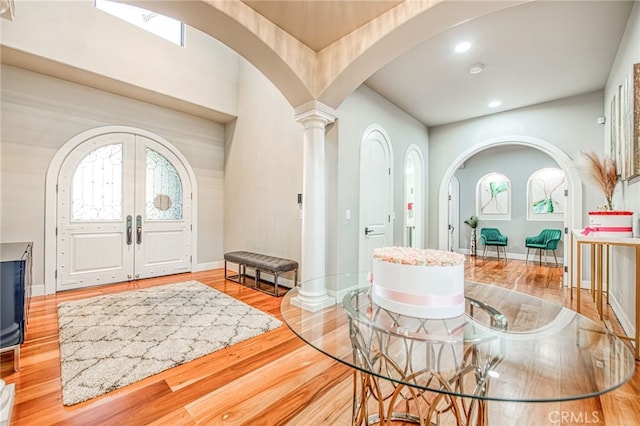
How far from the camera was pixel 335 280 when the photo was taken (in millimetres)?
2252

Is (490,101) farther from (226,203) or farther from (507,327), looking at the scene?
(226,203)

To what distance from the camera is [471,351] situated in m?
1.21

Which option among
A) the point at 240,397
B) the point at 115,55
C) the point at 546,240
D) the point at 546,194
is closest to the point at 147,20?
the point at 115,55

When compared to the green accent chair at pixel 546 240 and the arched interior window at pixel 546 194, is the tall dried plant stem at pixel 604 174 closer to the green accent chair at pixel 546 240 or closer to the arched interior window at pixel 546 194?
the green accent chair at pixel 546 240

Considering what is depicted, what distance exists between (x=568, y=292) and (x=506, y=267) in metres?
A: 1.91

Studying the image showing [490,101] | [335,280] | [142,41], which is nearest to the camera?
[335,280]

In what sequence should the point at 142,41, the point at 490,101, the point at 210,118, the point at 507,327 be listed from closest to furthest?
the point at 507,327
the point at 142,41
the point at 490,101
the point at 210,118

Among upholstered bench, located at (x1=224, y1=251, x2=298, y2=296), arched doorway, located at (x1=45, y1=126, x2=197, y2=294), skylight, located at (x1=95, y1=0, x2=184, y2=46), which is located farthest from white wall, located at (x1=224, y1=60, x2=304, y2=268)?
skylight, located at (x1=95, y1=0, x2=184, y2=46)

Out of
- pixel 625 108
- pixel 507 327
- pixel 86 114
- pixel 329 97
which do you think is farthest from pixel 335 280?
pixel 86 114

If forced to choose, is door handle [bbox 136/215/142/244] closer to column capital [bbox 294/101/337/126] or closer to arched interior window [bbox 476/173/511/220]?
column capital [bbox 294/101/337/126]

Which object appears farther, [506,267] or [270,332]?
[506,267]

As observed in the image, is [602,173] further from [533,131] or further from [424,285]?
[424,285]

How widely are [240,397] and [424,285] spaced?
1313 millimetres

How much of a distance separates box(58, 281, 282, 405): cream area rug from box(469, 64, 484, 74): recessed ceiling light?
3694 mm
